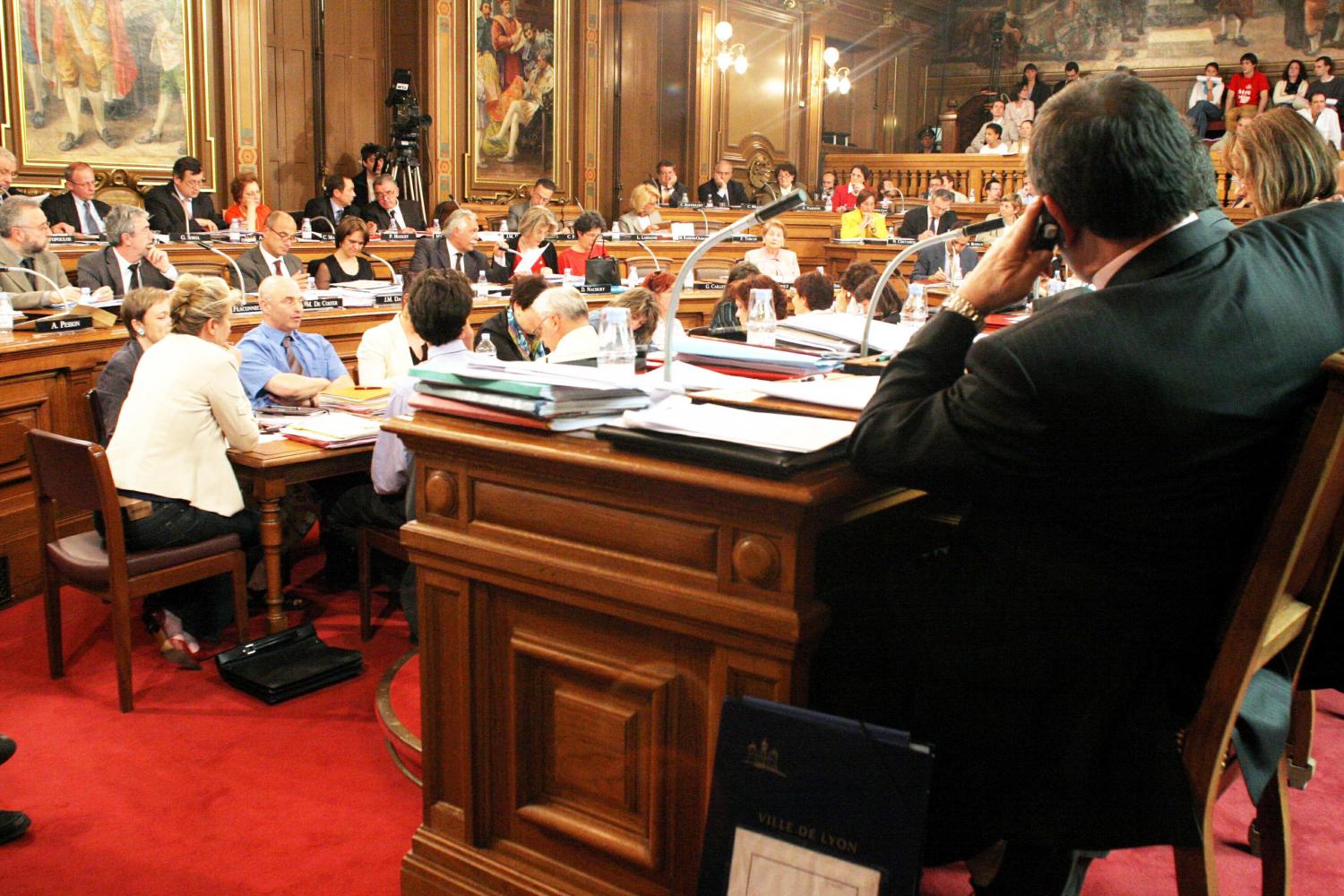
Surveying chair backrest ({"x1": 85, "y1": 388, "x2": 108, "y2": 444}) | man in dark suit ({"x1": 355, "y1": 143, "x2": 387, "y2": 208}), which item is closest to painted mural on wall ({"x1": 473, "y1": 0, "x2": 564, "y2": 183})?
man in dark suit ({"x1": 355, "y1": 143, "x2": 387, "y2": 208})

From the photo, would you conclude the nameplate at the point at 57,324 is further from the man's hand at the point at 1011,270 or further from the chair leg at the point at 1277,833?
the chair leg at the point at 1277,833

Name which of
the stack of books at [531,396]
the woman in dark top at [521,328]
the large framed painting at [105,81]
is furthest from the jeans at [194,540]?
the large framed painting at [105,81]

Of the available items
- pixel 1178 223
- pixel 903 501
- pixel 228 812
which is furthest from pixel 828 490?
pixel 228 812

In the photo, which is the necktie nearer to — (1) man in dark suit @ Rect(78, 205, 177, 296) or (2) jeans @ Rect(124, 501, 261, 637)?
(2) jeans @ Rect(124, 501, 261, 637)

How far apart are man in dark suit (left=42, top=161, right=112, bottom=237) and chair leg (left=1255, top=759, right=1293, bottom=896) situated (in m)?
7.70

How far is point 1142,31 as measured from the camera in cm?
1529

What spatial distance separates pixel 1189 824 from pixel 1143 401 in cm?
55

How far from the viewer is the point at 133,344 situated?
388cm

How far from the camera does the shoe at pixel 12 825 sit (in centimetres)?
248

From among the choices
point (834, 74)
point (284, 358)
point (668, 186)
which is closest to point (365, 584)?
point (284, 358)

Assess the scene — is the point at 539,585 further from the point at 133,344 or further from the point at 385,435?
the point at 133,344

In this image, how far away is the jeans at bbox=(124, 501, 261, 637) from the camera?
3322mm

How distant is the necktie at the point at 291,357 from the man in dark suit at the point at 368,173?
5739 millimetres

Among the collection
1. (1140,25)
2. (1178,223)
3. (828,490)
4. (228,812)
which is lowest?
(228,812)
